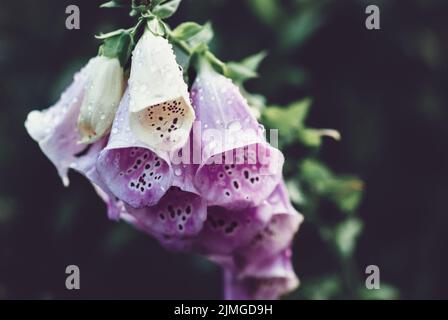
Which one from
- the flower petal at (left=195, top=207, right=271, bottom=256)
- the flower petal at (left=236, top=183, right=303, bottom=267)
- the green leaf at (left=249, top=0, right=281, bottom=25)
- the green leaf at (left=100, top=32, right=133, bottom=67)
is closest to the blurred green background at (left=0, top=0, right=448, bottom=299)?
the green leaf at (left=249, top=0, right=281, bottom=25)

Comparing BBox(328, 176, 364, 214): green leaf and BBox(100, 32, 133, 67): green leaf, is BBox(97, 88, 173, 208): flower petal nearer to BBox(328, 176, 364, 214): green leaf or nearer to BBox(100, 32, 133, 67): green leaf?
BBox(100, 32, 133, 67): green leaf

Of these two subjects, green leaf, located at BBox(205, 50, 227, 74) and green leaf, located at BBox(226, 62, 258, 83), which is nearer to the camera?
green leaf, located at BBox(205, 50, 227, 74)

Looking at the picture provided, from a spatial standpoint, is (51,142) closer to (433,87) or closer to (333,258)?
Result: (333,258)

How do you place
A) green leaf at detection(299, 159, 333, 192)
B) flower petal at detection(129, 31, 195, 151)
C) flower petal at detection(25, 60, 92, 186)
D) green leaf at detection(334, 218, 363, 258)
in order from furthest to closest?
green leaf at detection(334, 218, 363, 258), green leaf at detection(299, 159, 333, 192), flower petal at detection(25, 60, 92, 186), flower petal at detection(129, 31, 195, 151)

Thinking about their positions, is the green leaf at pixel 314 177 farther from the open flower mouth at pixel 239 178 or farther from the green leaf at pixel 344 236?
the open flower mouth at pixel 239 178

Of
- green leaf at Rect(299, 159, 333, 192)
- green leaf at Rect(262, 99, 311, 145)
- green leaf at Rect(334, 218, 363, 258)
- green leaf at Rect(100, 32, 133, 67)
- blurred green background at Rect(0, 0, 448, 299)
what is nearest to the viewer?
green leaf at Rect(100, 32, 133, 67)
